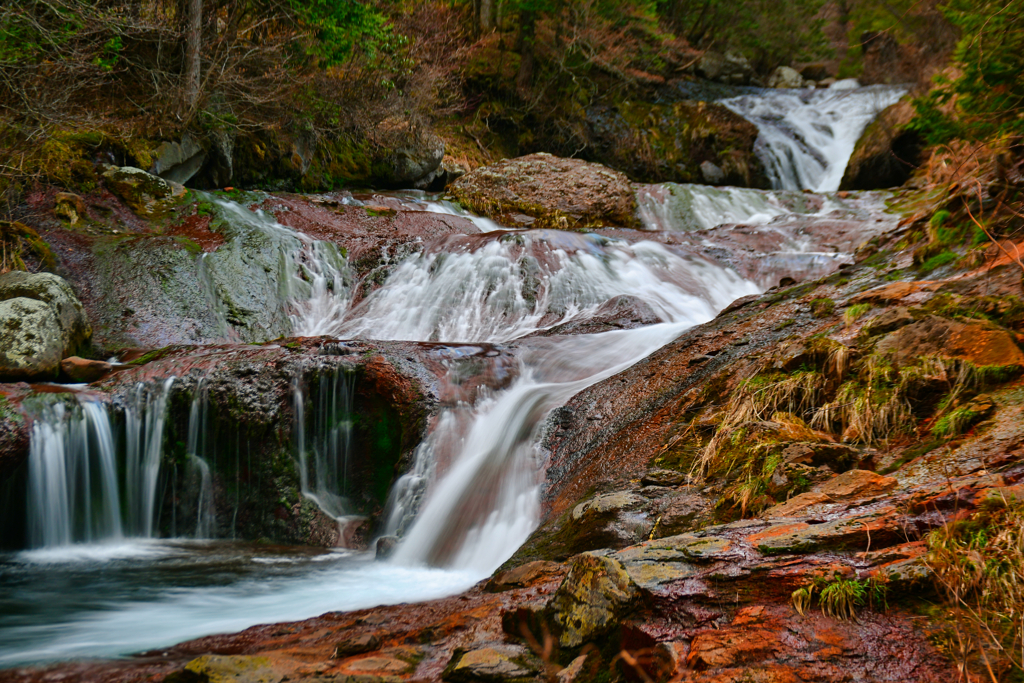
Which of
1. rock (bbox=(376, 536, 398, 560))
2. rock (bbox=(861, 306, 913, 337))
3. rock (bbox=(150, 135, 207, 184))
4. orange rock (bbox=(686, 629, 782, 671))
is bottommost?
rock (bbox=(376, 536, 398, 560))

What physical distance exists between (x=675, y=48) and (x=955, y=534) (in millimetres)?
23006

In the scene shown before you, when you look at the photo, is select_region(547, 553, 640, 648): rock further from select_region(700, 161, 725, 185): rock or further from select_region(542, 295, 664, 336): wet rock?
select_region(700, 161, 725, 185): rock

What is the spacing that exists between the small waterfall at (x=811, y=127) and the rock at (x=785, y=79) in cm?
418

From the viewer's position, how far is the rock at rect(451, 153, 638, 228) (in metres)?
13.1

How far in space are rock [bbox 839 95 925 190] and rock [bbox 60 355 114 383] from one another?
52.3 feet

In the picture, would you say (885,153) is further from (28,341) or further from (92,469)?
(28,341)

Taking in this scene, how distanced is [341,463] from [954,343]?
16.6ft

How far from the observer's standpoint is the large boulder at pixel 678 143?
61.4ft

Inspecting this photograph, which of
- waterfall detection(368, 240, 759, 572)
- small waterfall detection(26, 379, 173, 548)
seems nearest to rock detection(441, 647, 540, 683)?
waterfall detection(368, 240, 759, 572)

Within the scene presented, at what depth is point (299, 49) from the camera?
13.0 meters

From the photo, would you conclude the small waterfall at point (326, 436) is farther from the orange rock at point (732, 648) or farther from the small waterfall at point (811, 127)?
the small waterfall at point (811, 127)

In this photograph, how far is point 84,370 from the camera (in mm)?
6555

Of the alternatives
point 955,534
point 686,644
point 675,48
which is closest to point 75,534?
point 686,644

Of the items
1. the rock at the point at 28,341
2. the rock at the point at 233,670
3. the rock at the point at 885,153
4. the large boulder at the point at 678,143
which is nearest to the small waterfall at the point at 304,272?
the rock at the point at 28,341
